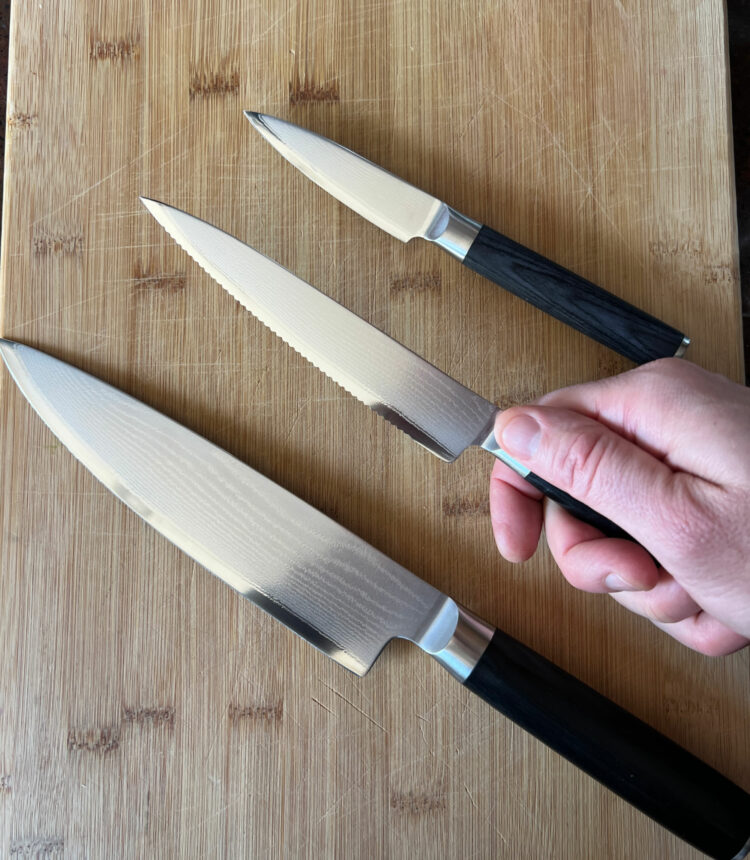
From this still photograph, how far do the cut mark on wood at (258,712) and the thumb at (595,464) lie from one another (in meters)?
0.46

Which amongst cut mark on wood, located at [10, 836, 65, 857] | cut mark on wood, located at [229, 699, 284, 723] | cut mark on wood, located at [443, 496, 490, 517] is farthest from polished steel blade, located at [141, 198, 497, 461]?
cut mark on wood, located at [10, 836, 65, 857]

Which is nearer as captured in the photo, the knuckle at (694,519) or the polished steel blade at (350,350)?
the knuckle at (694,519)

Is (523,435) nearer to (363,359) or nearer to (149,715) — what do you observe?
(363,359)

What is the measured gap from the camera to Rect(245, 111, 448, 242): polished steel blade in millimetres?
892

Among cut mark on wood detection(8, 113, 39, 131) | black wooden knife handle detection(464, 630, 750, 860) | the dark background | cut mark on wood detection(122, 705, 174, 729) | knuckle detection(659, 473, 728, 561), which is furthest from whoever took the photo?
the dark background

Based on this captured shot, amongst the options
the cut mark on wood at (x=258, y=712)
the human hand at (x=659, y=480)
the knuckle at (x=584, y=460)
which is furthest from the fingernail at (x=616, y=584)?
the cut mark on wood at (x=258, y=712)

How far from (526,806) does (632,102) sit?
38.3 inches

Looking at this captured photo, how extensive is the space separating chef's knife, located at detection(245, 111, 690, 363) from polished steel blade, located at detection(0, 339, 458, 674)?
387 millimetres

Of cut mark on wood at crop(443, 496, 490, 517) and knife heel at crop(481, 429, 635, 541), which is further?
cut mark on wood at crop(443, 496, 490, 517)

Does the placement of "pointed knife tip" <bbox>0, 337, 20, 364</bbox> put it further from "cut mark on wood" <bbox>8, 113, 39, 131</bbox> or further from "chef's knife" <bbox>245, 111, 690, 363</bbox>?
"chef's knife" <bbox>245, 111, 690, 363</bbox>

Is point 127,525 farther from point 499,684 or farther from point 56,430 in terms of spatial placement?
point 499,684

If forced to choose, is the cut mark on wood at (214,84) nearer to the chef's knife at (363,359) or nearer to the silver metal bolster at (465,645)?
the chef's knife at (363,359)

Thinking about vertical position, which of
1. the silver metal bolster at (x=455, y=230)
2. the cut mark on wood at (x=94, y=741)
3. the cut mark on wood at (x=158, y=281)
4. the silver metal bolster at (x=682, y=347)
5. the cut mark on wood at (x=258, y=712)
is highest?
the silver metal bolster at (x=455, y=230)

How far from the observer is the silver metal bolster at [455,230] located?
0.88 m
